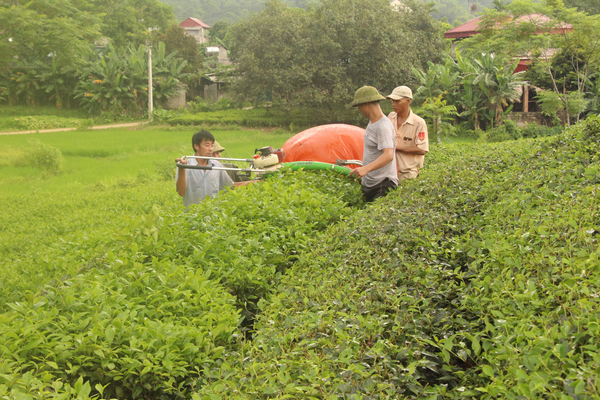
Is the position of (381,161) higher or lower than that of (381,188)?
higher

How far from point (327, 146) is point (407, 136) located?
4.89 feet

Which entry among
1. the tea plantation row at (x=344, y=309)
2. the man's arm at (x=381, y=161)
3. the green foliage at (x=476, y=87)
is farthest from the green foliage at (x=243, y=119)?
the tea plantation row at (x=344, y=309)

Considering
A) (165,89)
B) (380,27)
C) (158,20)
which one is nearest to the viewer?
(380,27)

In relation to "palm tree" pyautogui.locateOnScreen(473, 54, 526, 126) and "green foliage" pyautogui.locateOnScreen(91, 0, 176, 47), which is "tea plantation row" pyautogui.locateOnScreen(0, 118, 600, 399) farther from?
"green foliage" pyautogui.locateOnScreen(91, 0, 176, 47)

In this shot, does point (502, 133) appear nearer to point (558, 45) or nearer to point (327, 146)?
point (558, 45)

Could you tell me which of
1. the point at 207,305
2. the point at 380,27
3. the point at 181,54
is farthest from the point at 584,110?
the point at 181,54

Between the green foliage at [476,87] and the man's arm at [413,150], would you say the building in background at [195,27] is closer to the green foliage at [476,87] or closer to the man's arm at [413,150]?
the green foliage at [476,87]

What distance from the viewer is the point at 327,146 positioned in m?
7.05

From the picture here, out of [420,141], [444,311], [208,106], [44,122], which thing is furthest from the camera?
[208,106]

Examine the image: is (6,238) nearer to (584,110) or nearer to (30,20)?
(30,20)

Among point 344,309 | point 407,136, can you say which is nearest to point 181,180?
point 407,136

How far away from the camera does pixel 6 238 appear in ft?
25.2

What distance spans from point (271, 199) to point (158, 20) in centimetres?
4883

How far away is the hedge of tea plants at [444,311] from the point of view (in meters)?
1.86
